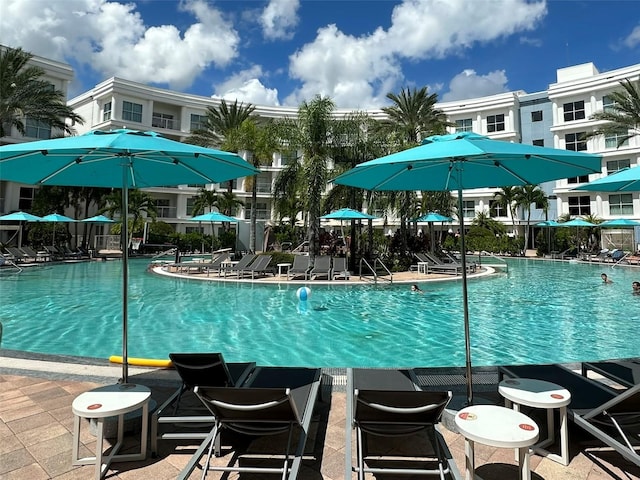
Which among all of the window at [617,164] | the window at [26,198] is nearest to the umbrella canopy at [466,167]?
the window at [26,198]

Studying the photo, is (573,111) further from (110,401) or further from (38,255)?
(38,255)

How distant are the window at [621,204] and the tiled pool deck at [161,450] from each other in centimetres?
3898

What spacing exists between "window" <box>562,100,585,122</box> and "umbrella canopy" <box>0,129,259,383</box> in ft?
143

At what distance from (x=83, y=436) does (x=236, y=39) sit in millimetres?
12995

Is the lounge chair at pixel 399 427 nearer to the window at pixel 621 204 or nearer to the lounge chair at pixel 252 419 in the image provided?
the lounge chair at pixel 252 419

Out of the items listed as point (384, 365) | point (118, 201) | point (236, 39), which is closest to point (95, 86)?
point (118, 201)

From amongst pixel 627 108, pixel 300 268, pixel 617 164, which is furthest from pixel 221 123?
pixel 617 164

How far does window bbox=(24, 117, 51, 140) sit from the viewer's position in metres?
30.9

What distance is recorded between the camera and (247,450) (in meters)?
3.10

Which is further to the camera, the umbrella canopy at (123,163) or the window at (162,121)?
the window at (162,121)

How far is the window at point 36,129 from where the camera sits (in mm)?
30947

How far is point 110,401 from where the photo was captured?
2.85m

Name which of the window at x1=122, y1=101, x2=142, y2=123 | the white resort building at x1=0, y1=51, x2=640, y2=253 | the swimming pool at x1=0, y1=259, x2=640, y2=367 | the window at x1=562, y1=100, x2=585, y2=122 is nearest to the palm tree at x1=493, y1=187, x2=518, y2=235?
the white resort building at x1=0, y1=51, x2=640, y2=253

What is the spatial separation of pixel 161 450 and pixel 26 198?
3566cm
